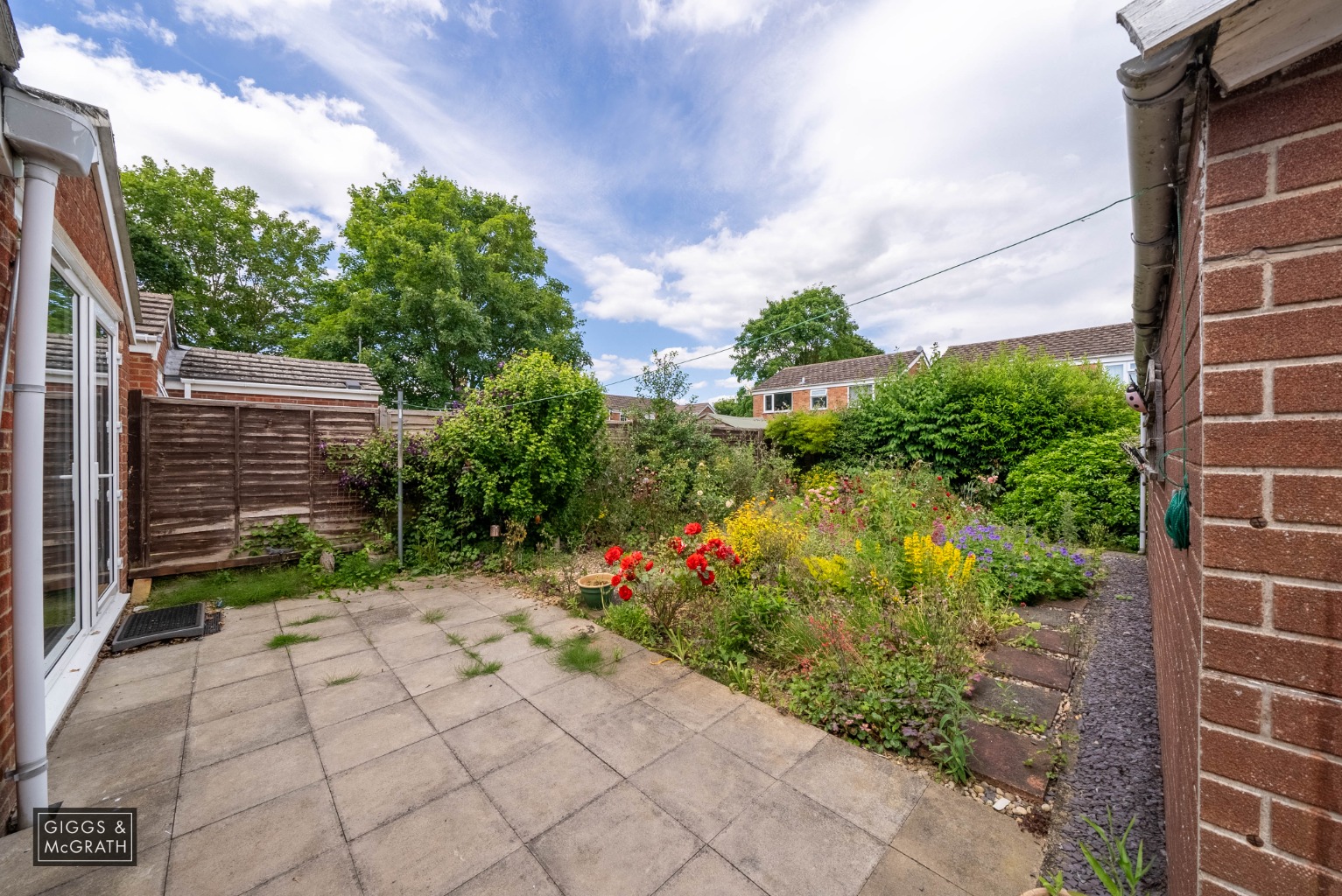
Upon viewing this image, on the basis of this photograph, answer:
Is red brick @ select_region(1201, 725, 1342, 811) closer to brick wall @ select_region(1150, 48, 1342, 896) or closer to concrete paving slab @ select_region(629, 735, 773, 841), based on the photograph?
brick wall @ select_region(1150, 48, 1342, 896)

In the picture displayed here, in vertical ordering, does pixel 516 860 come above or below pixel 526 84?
below

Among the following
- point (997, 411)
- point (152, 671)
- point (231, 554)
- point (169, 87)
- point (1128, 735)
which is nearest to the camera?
point (1128, 735)

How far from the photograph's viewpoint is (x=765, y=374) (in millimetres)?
37000

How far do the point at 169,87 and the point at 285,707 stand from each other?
10584mm

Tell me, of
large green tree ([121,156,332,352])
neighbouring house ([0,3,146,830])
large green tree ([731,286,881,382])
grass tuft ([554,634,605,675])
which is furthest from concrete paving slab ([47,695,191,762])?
large green tree ([731,286,881,382])

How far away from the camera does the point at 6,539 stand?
2.09 meters

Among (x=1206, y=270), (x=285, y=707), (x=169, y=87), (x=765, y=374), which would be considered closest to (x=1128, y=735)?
(x=1206, y=270)

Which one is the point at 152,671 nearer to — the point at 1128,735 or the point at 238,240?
the point at 1128,735

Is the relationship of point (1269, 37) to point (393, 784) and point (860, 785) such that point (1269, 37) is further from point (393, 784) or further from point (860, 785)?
point (393, 784)

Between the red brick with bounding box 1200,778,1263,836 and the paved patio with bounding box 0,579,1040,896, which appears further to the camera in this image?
the paved patio with bounding box 0,579,1040,896

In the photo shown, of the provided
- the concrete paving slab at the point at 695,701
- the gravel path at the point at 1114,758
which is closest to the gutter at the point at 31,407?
the concrete paving slab at the point at 695,701

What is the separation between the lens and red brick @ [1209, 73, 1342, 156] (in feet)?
2.69

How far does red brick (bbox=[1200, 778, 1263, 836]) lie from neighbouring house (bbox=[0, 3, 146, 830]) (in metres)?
3.72

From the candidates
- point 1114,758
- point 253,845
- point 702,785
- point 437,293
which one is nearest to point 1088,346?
point 1114,758
